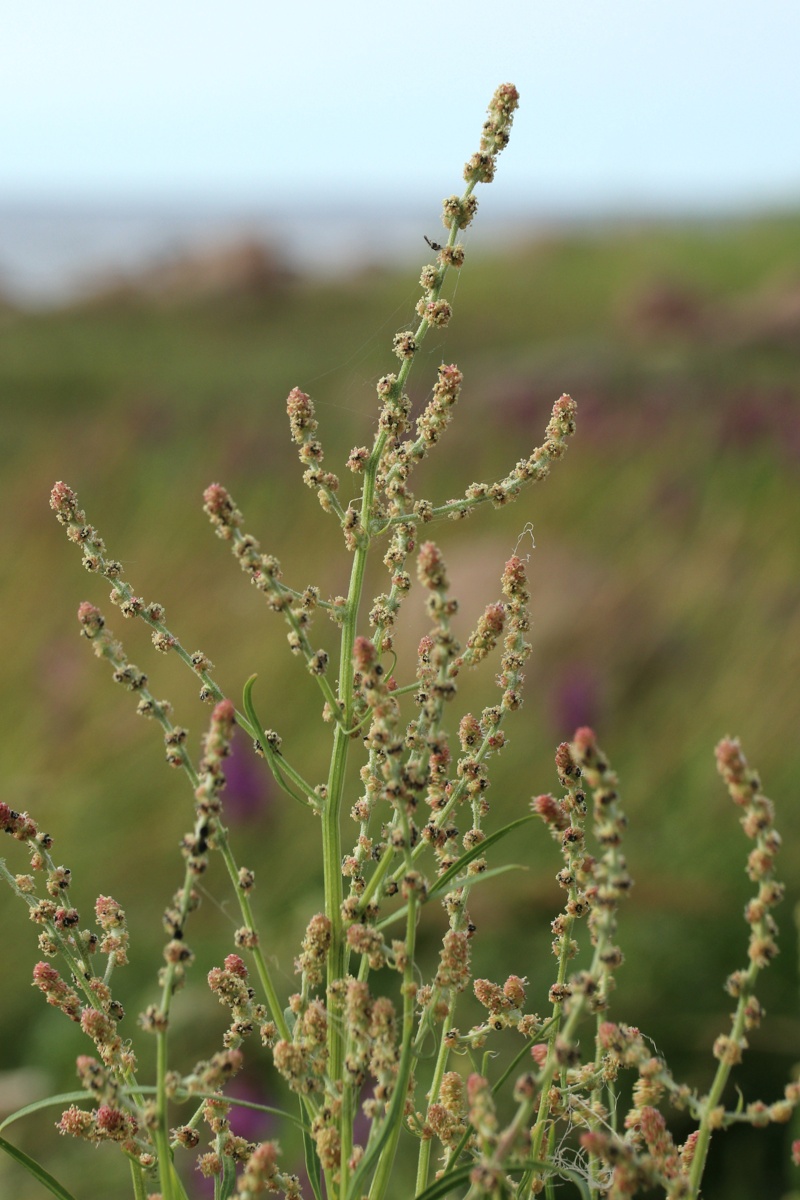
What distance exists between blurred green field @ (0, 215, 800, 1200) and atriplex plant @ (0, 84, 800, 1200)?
23.8 inches

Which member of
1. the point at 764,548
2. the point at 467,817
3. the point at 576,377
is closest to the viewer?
the point at 467,817

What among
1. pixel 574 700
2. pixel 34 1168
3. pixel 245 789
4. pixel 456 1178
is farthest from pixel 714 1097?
pixel 574 700

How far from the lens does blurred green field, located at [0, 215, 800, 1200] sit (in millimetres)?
1873

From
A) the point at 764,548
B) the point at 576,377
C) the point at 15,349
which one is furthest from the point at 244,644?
the point at 15,349

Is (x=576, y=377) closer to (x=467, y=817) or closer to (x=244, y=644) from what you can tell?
(x=244, y=644)

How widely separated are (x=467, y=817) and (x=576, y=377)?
2.17 m

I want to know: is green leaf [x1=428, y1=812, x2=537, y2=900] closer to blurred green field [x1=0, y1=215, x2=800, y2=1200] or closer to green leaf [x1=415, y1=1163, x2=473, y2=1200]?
green leaf [x1=415, y1=1163, x2=473, y2=1200]

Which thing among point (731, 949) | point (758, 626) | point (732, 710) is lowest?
point (731, 949)

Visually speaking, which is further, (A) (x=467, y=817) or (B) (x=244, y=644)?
(B) (x=244, y=644)

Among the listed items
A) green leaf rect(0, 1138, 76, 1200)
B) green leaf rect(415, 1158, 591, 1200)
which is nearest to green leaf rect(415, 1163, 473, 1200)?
green leaf rect(415, 1158, 591, 1200)

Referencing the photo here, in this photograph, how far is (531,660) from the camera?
7.47ft

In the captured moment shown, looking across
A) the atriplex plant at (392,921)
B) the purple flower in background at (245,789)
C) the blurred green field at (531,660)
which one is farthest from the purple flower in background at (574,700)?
the atriplex plant at (392,921)

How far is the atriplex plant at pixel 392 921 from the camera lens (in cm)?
36

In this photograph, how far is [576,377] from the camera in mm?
3678
